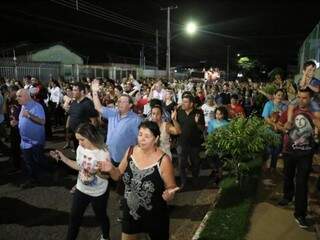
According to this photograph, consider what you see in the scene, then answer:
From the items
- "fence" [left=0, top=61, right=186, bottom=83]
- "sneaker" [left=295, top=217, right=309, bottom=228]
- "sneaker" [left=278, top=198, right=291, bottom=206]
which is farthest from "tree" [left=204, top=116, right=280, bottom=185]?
"fence" [left=0, top=61, right=186, bottom=83]

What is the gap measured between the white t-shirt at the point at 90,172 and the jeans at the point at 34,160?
3.25 metres

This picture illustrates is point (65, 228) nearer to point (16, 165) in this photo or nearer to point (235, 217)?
point (235, 217)

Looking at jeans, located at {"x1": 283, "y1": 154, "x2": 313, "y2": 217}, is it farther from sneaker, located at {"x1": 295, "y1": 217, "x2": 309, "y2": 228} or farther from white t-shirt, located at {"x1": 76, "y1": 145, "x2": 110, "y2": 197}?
white t-shirt, located at {"x1": 76, "y1": 145, "x2": 110, "y2": 197}

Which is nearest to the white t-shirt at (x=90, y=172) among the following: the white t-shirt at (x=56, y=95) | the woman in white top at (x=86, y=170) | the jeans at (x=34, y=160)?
the woman in white top at (x=86, y=170)

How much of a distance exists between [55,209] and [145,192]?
10.8 feet

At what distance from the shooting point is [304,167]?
18.6 feet

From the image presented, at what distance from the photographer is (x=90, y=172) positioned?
4445 millimetres

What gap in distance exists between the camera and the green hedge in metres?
5.39

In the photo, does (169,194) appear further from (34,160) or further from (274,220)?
(34,160)

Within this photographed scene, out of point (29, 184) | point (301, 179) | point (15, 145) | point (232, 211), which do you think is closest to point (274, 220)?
point (232, 211)

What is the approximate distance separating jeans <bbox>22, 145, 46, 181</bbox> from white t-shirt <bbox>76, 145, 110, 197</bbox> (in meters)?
3.25

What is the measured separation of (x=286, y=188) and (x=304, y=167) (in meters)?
0.91

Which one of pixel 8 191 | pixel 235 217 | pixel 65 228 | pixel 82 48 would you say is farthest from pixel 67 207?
pixel 82 48

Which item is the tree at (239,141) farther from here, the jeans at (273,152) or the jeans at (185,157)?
the jeans at (273,152)
